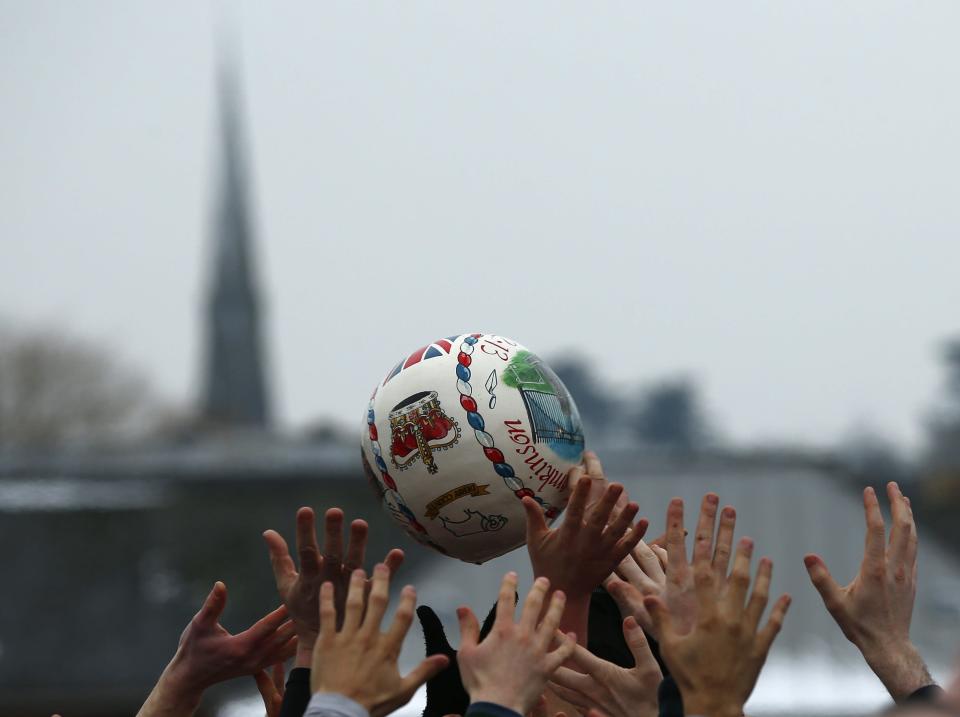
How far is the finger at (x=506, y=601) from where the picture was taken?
107 inches

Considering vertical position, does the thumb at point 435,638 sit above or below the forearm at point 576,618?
below

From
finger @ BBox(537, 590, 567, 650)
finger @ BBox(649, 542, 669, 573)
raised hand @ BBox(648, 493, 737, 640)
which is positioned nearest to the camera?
finger @ BBox(537, 590, 567, 650)

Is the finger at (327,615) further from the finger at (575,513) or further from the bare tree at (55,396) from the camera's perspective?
the bare tree at (55,396)

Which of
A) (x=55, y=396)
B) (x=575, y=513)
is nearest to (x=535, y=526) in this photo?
(x=575, y=513)

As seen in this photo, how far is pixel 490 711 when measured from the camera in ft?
8.38

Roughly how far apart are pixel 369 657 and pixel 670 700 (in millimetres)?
595

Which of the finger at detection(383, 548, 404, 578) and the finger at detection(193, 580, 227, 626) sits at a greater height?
the finger at detection(383, 548, 404, 578)

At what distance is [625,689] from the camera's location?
3.11 m

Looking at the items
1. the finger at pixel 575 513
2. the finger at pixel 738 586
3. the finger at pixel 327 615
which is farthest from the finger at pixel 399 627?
the finger at pixel 575 513

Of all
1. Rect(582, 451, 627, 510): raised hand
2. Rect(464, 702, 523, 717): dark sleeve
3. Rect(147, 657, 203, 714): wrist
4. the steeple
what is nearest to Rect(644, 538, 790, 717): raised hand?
Rect(464, 702, 523, 717): dark sleeve

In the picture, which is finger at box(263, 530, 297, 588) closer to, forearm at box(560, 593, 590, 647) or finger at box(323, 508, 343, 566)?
finger at box(323, 508, 343, 566)

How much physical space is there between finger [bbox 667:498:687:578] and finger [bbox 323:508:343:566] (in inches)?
29.9

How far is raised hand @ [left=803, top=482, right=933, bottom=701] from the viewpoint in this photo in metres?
2.82

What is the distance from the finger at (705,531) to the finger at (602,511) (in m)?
0.23
